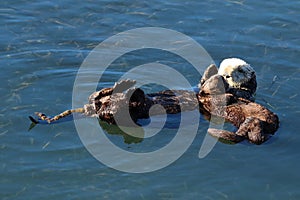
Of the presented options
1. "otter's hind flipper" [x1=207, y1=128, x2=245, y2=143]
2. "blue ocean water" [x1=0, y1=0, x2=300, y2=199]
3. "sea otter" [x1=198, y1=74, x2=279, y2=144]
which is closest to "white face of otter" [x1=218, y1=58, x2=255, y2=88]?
"sea otter" [x1=198, y1=74, x2=279, y2=144]

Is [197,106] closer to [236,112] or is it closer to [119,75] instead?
[236,112]

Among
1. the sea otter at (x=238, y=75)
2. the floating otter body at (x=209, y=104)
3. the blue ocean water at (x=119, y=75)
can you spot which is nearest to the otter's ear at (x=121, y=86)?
the floating otter body at (x=209, y=104)

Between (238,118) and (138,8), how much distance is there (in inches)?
207

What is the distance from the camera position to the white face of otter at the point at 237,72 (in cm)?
889

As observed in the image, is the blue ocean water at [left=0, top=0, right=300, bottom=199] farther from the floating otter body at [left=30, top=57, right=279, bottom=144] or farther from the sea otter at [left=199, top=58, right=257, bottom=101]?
the sea otter at [left=199, top=58, right=257, bottom=101]

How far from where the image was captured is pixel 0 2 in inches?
502

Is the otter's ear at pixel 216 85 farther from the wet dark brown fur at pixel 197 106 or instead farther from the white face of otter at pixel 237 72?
the white face of otter at pixel 237 72

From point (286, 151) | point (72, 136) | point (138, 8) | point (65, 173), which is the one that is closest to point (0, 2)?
point (138, 8)

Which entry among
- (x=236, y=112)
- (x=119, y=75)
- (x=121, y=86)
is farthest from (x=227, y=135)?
(x=119, y=75)

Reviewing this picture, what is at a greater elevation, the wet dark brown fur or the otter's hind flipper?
the wet dark brown fur

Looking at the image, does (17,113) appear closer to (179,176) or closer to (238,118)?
(179,176)

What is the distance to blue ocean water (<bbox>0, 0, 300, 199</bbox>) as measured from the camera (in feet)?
23.7

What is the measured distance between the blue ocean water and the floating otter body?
275 mm

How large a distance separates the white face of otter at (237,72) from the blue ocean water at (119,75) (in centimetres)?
55
